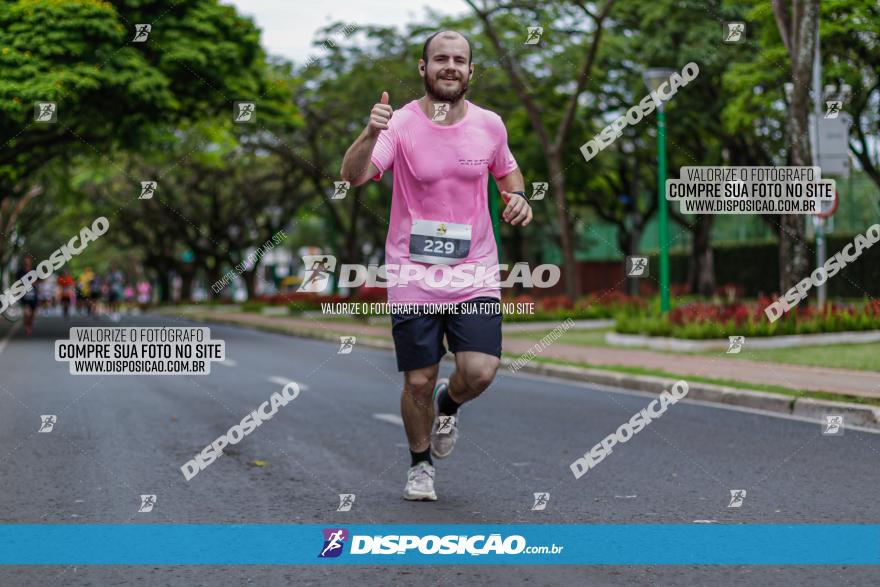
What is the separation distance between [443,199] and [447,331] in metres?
0.67

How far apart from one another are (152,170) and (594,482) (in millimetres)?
45536

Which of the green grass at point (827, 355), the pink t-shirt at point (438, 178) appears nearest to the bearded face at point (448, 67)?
the pink t-shirt at point (438, 178)

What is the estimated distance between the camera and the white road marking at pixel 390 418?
985 centimetres

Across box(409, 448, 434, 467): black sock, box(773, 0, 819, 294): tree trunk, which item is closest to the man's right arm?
box(409, 448, 434, 467): black sock

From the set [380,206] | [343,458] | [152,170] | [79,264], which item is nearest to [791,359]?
[343,458]

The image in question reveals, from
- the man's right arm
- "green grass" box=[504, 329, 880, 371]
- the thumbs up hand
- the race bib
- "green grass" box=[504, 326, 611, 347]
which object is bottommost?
"green grass" box=[504, 326, 611, 347]

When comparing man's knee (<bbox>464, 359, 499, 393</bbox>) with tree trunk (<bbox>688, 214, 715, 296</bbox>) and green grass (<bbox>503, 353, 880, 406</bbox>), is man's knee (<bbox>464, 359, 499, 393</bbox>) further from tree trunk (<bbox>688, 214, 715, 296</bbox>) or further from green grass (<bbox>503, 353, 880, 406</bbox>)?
tree trunk (<bbox>688, 214, 715, 296</bbox>)

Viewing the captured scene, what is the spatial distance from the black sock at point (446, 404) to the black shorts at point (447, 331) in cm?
43

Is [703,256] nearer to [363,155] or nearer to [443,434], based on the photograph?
[443,434]

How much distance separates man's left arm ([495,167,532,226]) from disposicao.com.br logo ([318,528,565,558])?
1.41 m

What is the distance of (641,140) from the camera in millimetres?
36562

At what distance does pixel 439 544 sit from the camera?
5082 mm

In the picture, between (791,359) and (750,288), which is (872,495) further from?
(750,288)

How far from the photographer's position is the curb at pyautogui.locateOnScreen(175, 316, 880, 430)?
949cm
